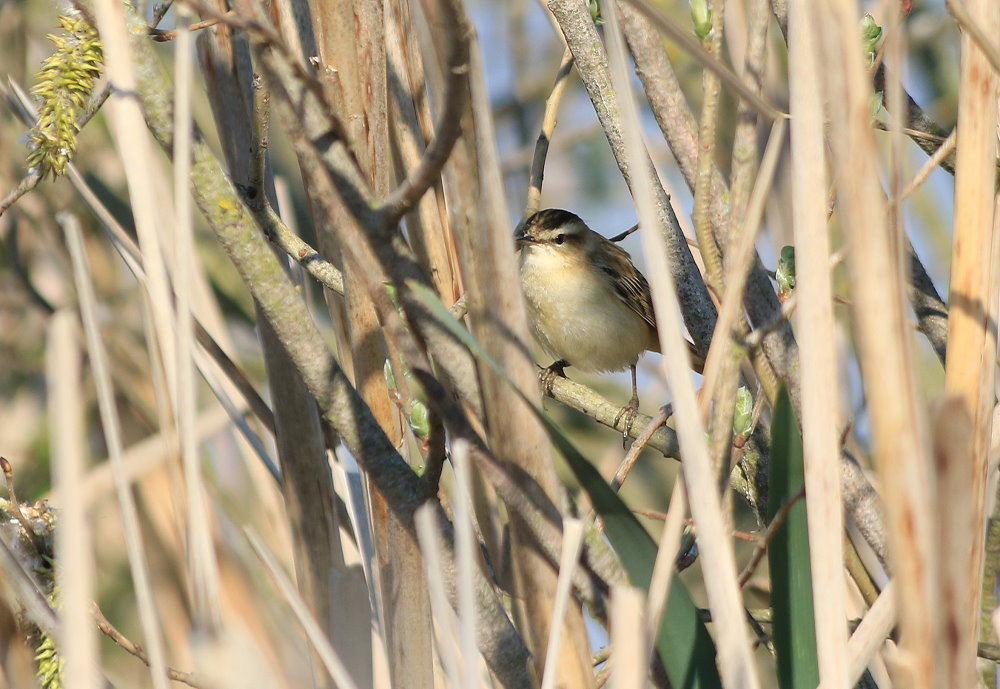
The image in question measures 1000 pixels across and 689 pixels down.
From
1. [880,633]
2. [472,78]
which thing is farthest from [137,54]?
[880,633]

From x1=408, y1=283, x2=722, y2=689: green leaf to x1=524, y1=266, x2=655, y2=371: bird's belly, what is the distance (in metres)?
2.65

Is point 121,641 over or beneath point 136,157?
beneath

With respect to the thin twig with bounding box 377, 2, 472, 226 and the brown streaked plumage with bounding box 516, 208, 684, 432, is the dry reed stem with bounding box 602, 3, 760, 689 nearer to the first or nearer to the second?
the thin twig with bounding box 377, 2, 472, 226

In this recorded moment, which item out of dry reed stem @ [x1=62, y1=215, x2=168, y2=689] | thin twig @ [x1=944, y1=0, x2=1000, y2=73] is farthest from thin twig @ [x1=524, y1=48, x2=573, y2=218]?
dry reed stem @ [x1=62, y1=215, x2=168, y2=689]

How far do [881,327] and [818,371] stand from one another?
0.17 metres

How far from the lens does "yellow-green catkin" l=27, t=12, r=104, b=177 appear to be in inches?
59.4

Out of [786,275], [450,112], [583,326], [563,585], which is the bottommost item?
[583,326]

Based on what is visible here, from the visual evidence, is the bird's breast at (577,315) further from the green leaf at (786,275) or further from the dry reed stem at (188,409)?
the dry reed stem at (188,409)

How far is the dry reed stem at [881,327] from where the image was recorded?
1.06 m

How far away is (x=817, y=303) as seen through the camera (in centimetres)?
123

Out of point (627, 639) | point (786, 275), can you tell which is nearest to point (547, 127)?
point (786, 275)

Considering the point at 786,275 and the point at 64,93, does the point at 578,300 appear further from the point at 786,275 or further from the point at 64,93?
the point at 64,93

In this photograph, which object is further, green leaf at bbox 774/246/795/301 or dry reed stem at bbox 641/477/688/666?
green leaf at bbox 774/246/795/301

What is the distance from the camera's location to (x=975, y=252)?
4.37ft
